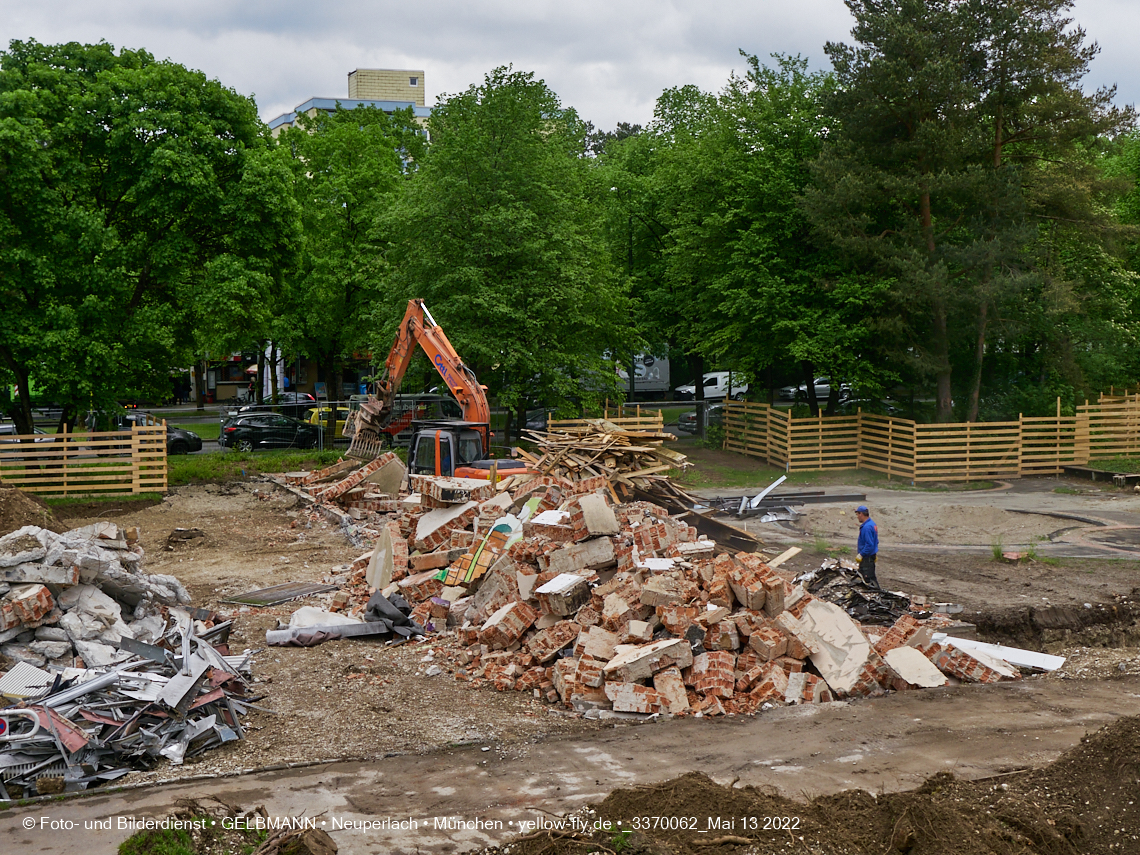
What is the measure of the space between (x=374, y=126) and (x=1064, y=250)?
26872 millimetres

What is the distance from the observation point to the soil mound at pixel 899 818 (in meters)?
6.29

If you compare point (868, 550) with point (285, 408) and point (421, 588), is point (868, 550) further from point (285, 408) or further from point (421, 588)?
point (285, 408)

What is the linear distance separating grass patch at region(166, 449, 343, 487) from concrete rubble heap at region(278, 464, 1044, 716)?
14533 millimetres

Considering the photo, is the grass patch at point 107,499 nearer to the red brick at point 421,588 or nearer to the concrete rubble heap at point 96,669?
the concrete rubble heap at point 96,669

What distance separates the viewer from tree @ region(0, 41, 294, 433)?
878 inches

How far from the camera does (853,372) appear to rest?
91.3ft

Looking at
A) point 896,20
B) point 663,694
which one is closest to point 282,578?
point 663,694

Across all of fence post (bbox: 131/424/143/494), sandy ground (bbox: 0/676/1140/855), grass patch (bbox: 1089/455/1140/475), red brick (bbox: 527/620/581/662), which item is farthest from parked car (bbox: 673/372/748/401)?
sandy ground (bbox: 0/676/1140/855)

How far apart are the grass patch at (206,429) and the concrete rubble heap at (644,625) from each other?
27.3 meters

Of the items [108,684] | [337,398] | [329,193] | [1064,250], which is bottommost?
[108,684]

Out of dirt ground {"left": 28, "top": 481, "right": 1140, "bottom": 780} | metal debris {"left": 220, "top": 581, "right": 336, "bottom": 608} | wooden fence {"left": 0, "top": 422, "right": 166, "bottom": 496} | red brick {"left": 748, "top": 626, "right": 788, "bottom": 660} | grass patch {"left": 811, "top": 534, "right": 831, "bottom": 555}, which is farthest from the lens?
wooden fence {"left": 0, "top": 422, "right": 166, "bottom": 496}

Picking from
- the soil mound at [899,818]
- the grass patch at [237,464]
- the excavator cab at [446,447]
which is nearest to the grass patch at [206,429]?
the grass patch at [237,464]

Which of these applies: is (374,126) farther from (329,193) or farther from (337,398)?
(337,398)

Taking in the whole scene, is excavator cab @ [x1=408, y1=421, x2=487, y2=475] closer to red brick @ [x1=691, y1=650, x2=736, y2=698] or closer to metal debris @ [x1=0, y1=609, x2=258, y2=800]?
metal debris @ [x1=0, y1=609, x2=258, y2=800]
